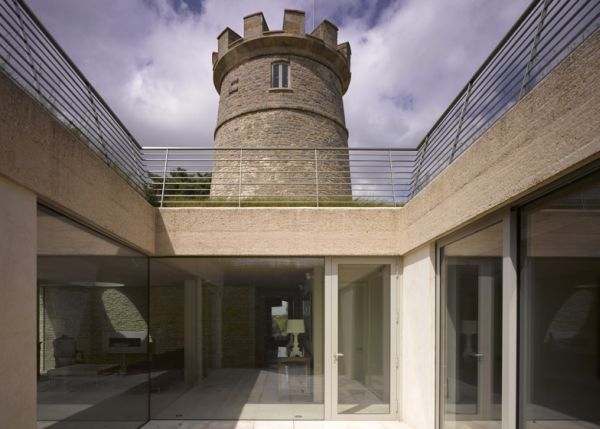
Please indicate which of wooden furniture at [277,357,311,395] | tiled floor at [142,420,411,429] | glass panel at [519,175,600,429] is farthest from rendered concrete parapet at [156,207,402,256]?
glass panel at [519,175,600,429]

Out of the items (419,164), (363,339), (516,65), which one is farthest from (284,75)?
(516,65)

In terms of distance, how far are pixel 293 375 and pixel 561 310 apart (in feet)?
16.7

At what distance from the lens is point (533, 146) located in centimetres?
327

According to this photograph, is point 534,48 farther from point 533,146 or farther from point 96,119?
point 96,119

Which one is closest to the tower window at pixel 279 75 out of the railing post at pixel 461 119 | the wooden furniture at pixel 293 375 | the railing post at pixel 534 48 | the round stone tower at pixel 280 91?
the round stone tower at pixel 280 91

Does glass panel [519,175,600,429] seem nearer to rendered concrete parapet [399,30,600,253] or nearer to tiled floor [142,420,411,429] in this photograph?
rendered concrete parapet [399,30,600,253]

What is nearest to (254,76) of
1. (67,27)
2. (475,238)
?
(67,27)

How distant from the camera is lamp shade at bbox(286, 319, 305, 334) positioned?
7281 millimetres

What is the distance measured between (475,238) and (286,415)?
14.2 feet

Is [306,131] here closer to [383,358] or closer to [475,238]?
[383,358]

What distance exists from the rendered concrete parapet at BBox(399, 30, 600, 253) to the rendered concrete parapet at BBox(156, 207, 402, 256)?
2.02 metres

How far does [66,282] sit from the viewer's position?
4.31 meters

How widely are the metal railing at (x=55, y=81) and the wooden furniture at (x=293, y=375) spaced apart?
3911 millimetres

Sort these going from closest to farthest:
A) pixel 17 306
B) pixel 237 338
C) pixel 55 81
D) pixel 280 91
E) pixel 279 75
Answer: pixel 17 306
pixel 55 81
pixel 237 338
pixel 280 91
pixel 279 75
